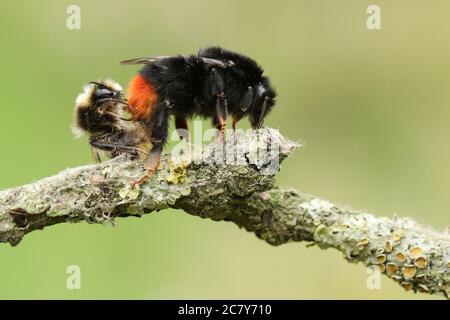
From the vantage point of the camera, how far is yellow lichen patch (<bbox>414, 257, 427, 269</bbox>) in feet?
11.3

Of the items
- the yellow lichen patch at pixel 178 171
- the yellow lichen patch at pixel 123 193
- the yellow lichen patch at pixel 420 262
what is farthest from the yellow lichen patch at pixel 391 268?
the yellow lichen patch at pixel 123 193

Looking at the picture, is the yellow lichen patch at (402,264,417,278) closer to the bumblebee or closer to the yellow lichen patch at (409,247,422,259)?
the yellow lichen patch at (409,247,422,259)

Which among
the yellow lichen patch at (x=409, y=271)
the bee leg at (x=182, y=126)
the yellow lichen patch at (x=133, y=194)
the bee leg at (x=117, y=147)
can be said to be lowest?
the yellow lichen patch at (x=409, y=271)

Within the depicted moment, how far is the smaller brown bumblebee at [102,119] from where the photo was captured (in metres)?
4.02

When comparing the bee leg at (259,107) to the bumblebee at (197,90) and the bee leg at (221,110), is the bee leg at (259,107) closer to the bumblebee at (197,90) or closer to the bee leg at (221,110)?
the bumblebee at (197,90)

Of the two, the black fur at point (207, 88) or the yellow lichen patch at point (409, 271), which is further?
the black fur at point (207, 88)

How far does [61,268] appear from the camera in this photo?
22.8 feet

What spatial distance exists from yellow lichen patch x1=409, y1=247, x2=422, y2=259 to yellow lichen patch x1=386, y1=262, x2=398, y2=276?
10cm

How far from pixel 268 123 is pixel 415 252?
17.1 feet

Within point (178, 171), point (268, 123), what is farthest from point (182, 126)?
point (268, 123)

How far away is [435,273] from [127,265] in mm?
4479

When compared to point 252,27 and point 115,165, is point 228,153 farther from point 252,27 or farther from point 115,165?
point 252,27

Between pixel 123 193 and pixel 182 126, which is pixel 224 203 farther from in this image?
pixel 182 126

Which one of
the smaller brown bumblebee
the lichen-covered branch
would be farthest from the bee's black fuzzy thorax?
the lichen-covered branch
